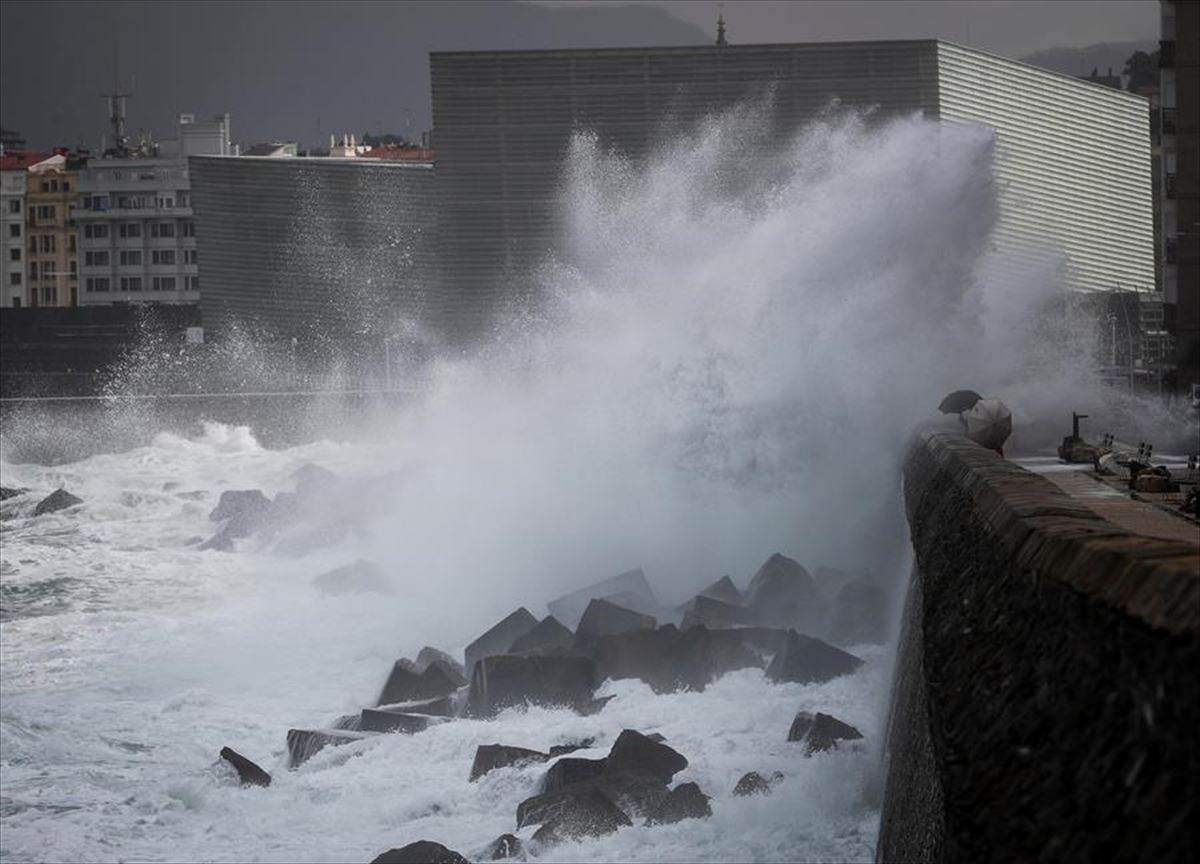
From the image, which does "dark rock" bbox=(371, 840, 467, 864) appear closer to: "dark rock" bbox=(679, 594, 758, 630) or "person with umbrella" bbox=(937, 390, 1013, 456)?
"person with umbrella" bbox=(937, 390, 1013, 456)

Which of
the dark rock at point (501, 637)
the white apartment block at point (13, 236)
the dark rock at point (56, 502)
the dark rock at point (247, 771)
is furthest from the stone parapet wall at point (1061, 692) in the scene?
the white apartment block at point (13, 236)

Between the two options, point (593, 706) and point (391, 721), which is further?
point (593, 706)

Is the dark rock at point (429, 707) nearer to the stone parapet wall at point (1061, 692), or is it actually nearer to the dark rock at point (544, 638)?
the dark rock at point (544, 638)

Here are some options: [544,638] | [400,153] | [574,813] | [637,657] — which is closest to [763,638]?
[637,657]

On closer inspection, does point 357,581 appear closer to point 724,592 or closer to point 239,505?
point 724,592

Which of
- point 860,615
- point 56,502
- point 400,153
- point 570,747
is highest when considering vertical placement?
point 400,153

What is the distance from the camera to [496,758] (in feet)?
46.2

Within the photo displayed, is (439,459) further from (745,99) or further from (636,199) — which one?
(745,99)

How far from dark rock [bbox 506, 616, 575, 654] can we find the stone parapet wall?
13724 millimetres

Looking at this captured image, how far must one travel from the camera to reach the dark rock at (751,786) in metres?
12.7

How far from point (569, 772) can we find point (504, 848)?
48.9 inches

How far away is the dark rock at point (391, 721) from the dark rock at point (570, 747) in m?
1.60

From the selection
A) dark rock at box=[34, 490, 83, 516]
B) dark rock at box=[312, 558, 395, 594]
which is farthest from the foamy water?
dark rock at box=[34, 490, 83, 516]

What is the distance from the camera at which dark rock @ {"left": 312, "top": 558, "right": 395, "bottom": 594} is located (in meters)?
28.3
